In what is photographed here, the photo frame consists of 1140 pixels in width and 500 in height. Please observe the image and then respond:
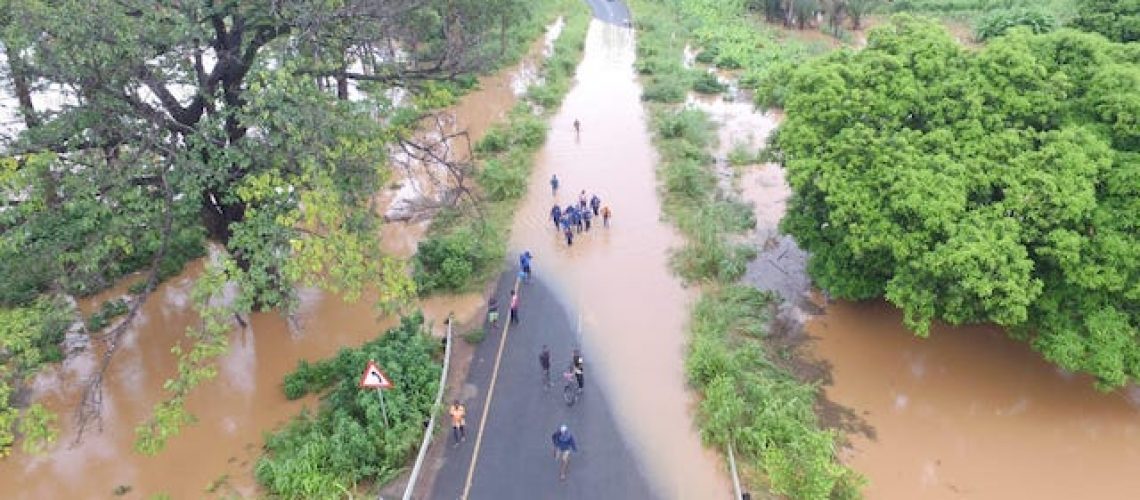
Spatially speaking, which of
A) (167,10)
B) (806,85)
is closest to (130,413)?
(167,10)

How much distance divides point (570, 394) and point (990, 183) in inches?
406

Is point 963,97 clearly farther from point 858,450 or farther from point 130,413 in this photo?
point 130,413

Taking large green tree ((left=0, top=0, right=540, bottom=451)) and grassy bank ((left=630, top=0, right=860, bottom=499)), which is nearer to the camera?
large green tree ((left=0, top=0, right=540, bottom=451))

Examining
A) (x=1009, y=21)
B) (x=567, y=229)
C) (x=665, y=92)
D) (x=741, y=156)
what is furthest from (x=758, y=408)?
(x=1009, y=21)

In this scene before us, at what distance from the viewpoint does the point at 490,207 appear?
87.3 feet

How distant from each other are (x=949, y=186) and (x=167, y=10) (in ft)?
54.6

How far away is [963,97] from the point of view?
58.0ft

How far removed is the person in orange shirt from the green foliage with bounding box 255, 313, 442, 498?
0.67 meters

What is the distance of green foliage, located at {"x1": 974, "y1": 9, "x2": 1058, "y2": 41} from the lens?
3825 centimetres

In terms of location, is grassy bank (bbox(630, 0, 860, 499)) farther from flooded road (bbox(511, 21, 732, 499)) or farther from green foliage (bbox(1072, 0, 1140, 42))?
green foliage (bbox(1072, 0, 1140, 42))

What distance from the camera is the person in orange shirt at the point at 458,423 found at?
15336 millimetres

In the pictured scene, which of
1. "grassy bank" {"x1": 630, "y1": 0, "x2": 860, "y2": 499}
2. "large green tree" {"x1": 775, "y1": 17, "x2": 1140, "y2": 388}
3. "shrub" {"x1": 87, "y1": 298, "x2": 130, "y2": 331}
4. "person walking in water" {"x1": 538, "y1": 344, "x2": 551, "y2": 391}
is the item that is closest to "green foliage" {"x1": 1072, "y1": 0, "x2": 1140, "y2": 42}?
"large green tree" {"x1": 775, "y1": 17, "x2": 1140, "y2": 388}

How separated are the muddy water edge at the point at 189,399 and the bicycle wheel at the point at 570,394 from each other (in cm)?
432

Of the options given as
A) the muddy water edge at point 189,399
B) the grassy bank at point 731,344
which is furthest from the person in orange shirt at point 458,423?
the grassy bank at point 731,344
